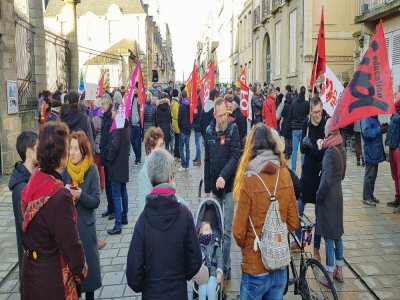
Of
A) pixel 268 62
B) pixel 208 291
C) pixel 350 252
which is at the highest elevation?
pixel 268 62

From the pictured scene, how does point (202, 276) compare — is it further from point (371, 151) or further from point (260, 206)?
point (371, 151)

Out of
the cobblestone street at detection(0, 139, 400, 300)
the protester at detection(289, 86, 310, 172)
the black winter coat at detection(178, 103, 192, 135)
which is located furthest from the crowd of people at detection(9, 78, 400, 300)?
the black winter coat at detection(178, 103, 192, 135)

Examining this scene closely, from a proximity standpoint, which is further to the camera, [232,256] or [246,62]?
[246,62]

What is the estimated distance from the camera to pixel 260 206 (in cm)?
336

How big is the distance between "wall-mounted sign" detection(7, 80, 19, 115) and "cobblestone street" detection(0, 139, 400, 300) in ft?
7.46

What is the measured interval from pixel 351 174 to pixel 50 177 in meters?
9.51

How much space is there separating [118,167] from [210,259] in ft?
10.9

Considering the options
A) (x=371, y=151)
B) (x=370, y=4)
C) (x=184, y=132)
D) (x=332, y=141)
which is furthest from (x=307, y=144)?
(x=370, y=4)

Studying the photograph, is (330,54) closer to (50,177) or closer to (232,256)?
(232,256)

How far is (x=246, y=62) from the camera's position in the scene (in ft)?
127

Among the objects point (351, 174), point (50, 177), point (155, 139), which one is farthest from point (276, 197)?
point (351, 174)

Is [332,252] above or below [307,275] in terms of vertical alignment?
above

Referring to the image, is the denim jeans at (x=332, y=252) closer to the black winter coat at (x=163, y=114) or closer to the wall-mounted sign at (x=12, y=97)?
the black winter coat at (x=163, y=114)

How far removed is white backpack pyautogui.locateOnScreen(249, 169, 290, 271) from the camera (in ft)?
10.9
